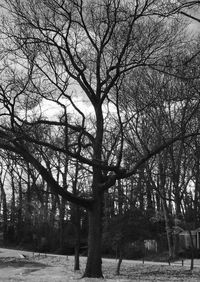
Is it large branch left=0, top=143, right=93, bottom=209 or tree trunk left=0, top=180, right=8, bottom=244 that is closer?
large branch left=0, top=143, right=93, bottom=209

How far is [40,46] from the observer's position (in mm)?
18375

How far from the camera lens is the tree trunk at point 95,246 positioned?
691 inches

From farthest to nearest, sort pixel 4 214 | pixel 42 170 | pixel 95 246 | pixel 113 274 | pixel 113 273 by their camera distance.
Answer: pixel 4 214 → pixel 113 273 → pixel 113 274 → pixel 95 246 → pixel 42 170

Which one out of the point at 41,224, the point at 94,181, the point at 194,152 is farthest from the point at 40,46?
the point at 41,224

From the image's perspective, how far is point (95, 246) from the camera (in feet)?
58.9

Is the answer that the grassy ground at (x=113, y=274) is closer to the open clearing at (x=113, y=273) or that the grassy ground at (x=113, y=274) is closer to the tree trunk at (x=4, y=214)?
the open clearing at (x=113, y=273)

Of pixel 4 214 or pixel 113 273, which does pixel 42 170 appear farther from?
pixel 4 214

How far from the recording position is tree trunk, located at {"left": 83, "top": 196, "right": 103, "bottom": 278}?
17.6 metres

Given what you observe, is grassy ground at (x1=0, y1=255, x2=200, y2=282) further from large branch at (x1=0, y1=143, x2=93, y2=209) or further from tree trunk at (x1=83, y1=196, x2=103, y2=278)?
large branch at (x1=0, y1=143, x2=93, y2=209)

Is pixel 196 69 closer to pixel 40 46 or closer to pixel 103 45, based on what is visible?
pixel 103 45

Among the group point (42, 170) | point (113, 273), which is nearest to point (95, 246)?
point (42, 170)

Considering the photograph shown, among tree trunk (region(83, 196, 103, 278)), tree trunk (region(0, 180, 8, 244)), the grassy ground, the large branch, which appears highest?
tree trunk (region(0, 180, 8, 244))

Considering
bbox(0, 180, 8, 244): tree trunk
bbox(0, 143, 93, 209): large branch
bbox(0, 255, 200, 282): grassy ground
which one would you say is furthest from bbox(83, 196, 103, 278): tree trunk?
bbox(0, 180, 8, 244): tree trunk

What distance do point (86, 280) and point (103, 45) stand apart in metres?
9.27
